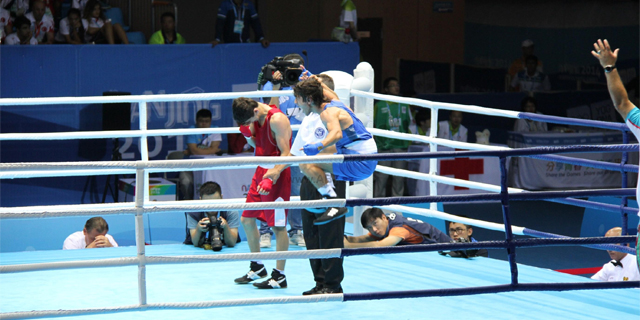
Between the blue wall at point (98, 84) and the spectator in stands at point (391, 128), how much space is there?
91 centimetres

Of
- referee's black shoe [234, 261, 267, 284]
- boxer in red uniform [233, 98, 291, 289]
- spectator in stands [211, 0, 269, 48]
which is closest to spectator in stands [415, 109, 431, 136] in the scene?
spectator in stands [211, 0, 269, 48]

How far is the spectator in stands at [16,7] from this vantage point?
10.4m

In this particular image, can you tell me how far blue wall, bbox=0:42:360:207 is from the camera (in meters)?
9.93

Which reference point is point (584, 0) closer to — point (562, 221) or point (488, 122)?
point (488, 122)

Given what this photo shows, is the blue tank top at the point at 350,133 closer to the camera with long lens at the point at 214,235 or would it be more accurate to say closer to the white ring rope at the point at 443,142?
the white ring rope at the point at 443,142

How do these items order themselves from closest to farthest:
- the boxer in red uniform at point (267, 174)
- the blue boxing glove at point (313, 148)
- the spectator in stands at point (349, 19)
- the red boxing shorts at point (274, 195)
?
the blue boxing glove at point (313, 148) → the boxer in red uniform at point (267, 174) → the red boxing shorts at point (274, 195) → the spectator in stands at point (349, 19)

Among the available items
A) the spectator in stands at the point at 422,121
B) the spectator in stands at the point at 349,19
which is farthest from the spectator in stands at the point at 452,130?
the spectator in stands at the point at 349,19

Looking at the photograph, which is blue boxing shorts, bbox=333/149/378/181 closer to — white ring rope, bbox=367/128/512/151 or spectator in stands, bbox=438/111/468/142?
white ring rope, bbox=367/128/512/151

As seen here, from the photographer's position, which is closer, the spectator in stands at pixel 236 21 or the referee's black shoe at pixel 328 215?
the referee's black shoe at pixel 328 215

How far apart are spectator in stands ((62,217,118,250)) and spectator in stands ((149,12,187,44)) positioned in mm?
5092

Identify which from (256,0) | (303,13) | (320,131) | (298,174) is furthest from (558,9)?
(320,131)

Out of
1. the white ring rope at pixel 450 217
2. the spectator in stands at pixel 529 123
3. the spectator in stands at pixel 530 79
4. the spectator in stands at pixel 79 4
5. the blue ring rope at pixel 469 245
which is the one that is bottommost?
the white ring rope at pixel 450 217

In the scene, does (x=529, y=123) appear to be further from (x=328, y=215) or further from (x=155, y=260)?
(x=155, y=260)

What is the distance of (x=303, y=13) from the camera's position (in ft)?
58.5
